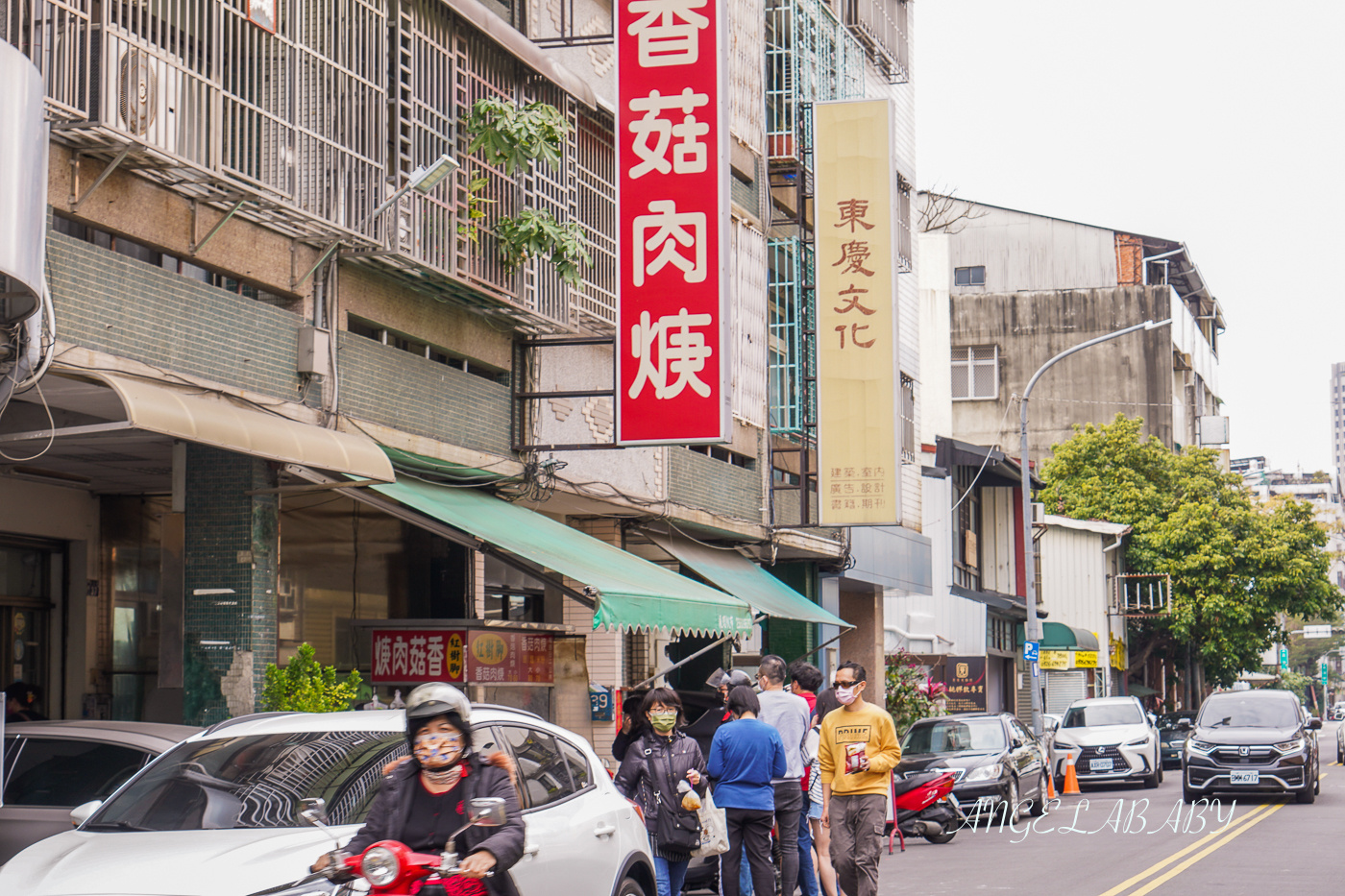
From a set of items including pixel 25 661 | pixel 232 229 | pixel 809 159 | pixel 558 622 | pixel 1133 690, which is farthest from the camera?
pixel 1133 690

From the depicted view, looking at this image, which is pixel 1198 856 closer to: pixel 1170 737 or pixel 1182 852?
pixel 1182 852

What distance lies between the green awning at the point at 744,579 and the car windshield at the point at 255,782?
1158cm

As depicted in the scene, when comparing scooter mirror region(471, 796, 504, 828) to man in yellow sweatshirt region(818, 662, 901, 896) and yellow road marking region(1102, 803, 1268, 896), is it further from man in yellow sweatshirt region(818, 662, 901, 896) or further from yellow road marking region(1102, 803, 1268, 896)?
yellow road marking region(1102, 803, 1268, 896)

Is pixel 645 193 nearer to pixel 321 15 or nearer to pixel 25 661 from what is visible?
pixel 321 15

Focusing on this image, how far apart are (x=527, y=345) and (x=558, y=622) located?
11.9ft

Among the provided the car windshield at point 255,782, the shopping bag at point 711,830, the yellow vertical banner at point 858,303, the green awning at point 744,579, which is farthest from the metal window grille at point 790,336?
the car windshield at point 255,782

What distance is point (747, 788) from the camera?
35.0ft

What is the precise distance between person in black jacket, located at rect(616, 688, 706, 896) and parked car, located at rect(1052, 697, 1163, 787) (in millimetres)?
18354

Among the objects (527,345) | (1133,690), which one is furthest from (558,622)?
(1133,690)

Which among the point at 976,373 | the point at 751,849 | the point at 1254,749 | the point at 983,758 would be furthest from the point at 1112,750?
the point at 976,373

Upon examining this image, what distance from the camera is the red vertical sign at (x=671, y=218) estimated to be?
15.7 meters

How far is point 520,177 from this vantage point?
16.1 meters

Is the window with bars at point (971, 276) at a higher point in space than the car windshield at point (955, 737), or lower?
higher

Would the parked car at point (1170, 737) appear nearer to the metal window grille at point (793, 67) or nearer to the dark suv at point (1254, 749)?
the dark suv at point (1254, 749)
